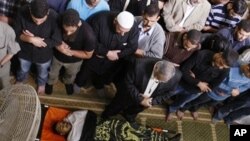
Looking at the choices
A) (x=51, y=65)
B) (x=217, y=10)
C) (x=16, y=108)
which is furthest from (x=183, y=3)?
(x=16, y=108)

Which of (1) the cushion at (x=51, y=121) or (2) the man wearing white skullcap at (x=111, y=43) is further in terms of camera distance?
(1) the cushion at (x=51, y=121)

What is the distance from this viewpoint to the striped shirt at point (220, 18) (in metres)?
4.52

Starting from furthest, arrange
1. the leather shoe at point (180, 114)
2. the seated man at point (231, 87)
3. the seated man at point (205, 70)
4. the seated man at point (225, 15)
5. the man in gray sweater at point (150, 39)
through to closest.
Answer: the leather shoe at point (180, 114)
the seated man at point (225, 15)
the seated man at point (231, 87)
the man in gray sweater at point (150, 39)
the seated man at point (205, 70)

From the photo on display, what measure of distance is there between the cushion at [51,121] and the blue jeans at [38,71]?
1.46ft

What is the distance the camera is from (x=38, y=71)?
14.3 feet

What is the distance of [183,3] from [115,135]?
5.55 feet

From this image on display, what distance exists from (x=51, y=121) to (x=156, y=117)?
1.44 m

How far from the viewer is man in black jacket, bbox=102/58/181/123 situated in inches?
139

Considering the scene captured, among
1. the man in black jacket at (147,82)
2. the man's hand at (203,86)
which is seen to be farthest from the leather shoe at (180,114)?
the man in black jacket at (147,82)

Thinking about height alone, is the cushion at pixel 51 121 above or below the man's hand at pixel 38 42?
below

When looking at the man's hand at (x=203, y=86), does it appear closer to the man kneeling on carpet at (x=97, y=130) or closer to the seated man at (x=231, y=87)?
the seated man at (x=231, y=87)

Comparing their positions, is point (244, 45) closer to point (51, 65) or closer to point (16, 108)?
point (51, 65)

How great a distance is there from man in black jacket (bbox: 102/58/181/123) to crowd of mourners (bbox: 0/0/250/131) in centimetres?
1

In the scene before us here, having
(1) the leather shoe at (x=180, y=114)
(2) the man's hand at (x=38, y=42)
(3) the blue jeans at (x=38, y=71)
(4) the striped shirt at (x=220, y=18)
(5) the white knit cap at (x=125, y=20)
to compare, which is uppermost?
(4) the striped shirt at (x=220, y=18)
